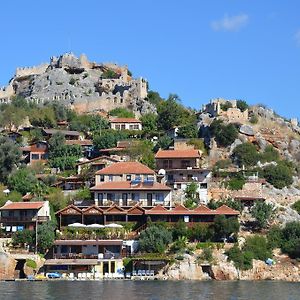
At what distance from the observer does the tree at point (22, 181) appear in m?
80.2

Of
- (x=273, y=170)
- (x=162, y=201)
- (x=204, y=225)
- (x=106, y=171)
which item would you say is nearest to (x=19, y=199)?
(x=106, y=171)

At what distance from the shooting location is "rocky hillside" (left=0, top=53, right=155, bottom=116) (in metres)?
109

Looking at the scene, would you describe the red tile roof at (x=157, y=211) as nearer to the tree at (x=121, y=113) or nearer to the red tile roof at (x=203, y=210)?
the red tile roof at (x=203, y=210)

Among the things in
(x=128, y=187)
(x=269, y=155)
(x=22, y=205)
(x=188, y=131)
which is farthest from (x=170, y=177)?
(x=22, y=205)

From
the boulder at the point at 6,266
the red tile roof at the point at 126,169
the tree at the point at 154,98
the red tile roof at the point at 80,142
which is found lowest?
the boulder at the point at 6,266

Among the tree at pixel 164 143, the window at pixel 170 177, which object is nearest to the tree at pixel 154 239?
the window at pixel 170 177

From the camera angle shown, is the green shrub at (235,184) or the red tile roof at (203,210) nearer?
the red tile roof at (203,210)

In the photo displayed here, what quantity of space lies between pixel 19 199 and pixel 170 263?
2038 cm

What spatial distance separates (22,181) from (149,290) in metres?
32.8

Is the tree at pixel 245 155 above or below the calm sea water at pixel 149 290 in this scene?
above

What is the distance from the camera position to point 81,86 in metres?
117

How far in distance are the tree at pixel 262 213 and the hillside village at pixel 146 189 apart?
0.11 metres

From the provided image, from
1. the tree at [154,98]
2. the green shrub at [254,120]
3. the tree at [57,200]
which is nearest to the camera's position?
the tree at [57,200]

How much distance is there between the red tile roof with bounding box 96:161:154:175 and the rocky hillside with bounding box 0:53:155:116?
25.7 m
